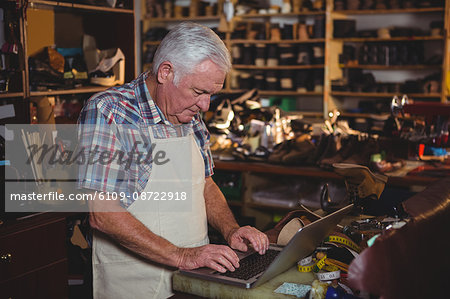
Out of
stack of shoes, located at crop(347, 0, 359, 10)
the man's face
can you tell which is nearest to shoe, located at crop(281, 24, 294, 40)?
stack of shoes, located at crop(347, 0, 359, 10)

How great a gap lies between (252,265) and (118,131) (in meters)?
0.65

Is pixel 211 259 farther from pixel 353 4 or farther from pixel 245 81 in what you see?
pixel 245 81

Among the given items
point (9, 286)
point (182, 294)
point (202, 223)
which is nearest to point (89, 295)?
point (9, 286)

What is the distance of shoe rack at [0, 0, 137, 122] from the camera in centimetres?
379

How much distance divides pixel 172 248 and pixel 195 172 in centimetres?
47

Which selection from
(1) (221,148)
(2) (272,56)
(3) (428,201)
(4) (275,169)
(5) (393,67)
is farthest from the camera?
(2) (272,56)

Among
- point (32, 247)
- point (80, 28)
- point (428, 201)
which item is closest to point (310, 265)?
point (428, 201)

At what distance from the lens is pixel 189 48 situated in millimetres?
1915

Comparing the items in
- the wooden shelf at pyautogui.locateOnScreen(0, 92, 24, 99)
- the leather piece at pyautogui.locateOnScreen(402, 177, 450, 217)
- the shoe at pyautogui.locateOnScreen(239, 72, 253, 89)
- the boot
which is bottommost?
the boot

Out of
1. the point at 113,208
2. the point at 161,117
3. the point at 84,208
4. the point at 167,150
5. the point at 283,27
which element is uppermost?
the point at 283,27

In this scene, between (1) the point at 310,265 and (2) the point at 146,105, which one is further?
(2) the point at 146,105

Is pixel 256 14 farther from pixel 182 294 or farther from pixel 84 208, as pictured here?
pixel 182 294

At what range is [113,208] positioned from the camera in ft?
6.13

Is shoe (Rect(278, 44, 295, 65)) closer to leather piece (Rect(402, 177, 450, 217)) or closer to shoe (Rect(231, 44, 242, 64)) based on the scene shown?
shoe (Rect(231, 44, 242, 64))
